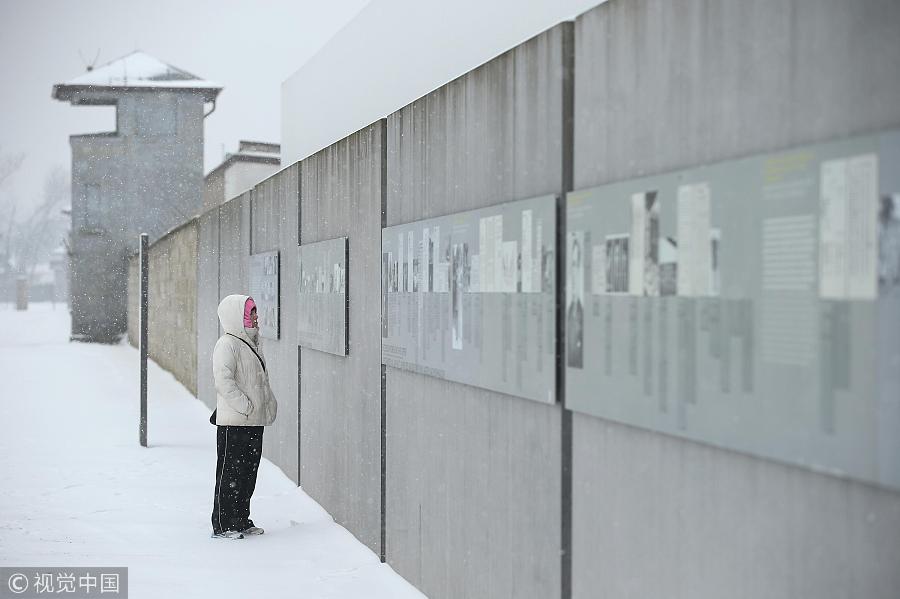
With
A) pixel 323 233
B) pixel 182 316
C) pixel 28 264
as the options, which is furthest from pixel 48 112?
pixel 323 233

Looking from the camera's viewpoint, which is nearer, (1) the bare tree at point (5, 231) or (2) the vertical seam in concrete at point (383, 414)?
(2) the vertical seam in concrete at point (383, 414)

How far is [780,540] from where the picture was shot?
2592 mm

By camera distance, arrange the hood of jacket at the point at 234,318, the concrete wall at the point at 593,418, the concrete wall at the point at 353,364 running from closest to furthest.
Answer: the concrete wall at the point at 593,418
the concrete wall at the point at 353,364
the hood of jacket at the point at 234,318

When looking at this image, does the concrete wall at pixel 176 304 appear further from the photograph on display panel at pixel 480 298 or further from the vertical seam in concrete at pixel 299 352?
the photograph on display panel at pixel 480 298

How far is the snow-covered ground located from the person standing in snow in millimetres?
240

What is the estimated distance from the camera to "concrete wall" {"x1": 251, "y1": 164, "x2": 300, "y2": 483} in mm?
8648

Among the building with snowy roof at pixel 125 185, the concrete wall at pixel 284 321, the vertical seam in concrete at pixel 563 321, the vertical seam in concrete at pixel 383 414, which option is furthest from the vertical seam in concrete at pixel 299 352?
the building with snowy roof at pixel 125 185

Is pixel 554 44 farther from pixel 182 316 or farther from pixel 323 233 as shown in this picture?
pixel 182 316

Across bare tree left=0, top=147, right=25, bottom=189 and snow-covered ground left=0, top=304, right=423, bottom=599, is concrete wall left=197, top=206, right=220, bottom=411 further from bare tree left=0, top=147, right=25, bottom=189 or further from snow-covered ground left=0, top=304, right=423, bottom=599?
bare tree left=0, top=147, right=25, bottom=189

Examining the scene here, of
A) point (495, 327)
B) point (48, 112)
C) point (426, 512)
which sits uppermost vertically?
point (48, 112)

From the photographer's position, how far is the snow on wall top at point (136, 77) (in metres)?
38.0

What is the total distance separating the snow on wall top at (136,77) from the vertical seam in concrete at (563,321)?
36331 mm

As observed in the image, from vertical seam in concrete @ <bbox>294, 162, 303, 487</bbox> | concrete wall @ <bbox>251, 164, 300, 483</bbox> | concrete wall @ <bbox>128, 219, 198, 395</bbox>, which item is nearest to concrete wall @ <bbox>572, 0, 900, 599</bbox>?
vertical seam in concrete @ <bbox>294, 162, 303, 487</bbox>

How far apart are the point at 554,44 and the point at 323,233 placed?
406 cm
